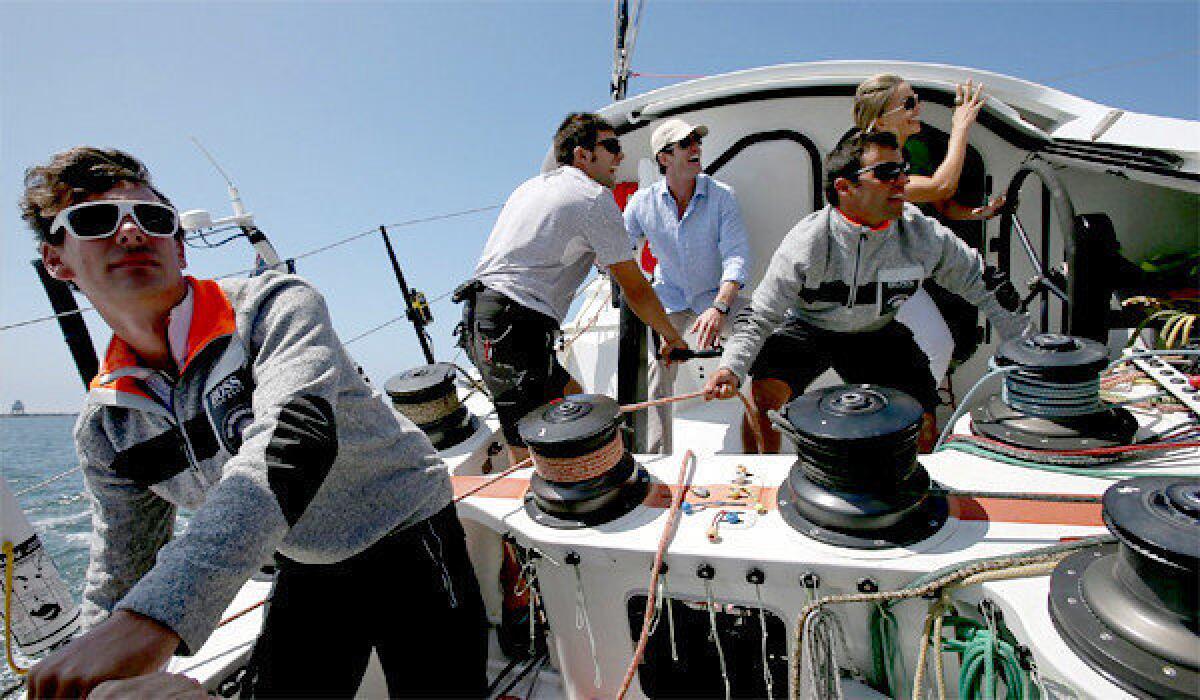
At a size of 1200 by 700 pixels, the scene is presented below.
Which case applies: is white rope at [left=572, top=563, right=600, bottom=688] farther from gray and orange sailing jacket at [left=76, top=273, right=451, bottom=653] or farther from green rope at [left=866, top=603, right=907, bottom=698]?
green rope at [left=866, top=603, right=907, bottom=698]

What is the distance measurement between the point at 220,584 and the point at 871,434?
1280 mm

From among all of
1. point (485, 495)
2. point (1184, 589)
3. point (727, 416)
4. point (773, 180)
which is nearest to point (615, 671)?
point (485, 495)

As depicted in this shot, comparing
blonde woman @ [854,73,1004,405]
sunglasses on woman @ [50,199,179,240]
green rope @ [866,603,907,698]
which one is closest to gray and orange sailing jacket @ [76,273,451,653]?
sunglasses on woman @ [50,199,179,240]

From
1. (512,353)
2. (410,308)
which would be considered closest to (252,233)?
(410,308)

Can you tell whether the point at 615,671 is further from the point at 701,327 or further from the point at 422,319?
the point at 422,319

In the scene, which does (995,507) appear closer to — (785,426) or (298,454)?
(785,426)

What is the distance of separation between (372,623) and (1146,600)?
161 cm

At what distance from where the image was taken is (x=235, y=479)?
940 mm

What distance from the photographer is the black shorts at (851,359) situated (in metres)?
2.63

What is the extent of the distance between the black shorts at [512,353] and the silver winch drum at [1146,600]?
1.91 metres

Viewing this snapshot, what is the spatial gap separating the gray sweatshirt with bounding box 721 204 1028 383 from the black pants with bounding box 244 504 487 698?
1467mm

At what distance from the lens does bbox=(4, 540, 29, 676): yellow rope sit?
63.6 inches

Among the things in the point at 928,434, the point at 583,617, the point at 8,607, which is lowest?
the point at 928,434

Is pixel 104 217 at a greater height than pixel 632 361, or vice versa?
pixel 104 217
